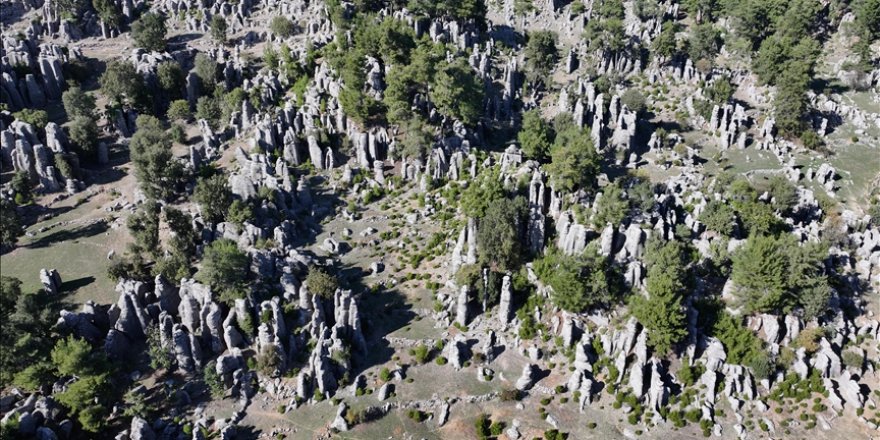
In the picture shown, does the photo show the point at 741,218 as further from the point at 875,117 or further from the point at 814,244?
the point at 875,117

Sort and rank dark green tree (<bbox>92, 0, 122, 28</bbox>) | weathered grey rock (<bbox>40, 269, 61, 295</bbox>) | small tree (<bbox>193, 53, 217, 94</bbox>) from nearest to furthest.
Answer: weathered grey rock (<bbox>40, 269, 61, 295</bbox>), small tree (<bbox>193, 53, 217, 94</bbox>), dark green tree (<bbox>92, 0, 122, 28</bbox>)

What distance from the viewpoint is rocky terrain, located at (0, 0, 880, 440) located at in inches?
2635

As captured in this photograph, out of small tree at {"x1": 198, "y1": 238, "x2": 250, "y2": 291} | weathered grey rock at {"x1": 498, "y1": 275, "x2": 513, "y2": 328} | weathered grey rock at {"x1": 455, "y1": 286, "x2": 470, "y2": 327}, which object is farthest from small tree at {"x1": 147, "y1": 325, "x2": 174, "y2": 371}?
weathered grey rock at {"x1": 498, "y1": 275, "x2": 513, "y2": 328}

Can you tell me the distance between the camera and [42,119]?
105812 mm

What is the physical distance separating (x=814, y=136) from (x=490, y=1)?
8589 cm

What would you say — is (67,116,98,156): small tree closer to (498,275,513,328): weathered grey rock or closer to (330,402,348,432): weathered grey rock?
(330,402,348,432): weathered grey rock

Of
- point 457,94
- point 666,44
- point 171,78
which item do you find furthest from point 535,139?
point 171,78

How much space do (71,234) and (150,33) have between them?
204 ft

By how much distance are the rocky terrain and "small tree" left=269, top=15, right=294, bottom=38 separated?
797 mm

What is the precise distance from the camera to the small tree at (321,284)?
74.8 m

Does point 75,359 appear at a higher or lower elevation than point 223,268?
lower

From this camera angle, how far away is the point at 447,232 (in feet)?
291

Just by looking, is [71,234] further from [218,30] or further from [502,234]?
[502,234]

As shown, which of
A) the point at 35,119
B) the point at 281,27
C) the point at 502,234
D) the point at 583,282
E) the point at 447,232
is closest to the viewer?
the point at 583,282
